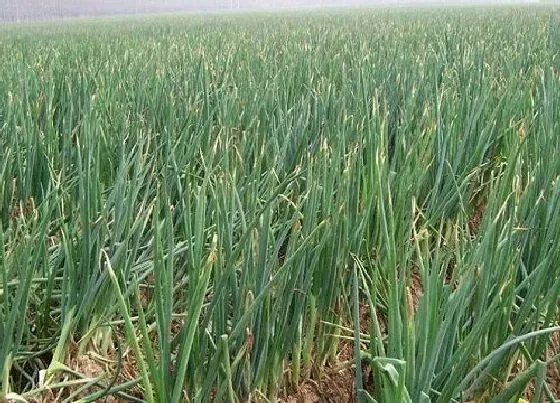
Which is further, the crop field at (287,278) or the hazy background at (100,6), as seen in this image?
the hazy background at (100,6)

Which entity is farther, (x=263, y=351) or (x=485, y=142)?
(x=485, y=142)

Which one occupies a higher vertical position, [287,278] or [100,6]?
[287,278]

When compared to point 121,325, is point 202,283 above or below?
above

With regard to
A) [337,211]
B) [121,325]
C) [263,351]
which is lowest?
[121,325]

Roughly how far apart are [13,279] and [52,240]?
0.15 m

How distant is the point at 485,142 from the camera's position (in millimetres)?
1302

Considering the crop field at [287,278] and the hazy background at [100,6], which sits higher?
the crop field at [287,278]

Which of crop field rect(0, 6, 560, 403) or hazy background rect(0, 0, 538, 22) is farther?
hazy background rect(0, 0, 538, 22)

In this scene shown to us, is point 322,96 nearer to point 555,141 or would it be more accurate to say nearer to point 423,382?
point 555,141

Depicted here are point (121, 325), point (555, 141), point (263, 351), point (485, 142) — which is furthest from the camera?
point (485, 142)

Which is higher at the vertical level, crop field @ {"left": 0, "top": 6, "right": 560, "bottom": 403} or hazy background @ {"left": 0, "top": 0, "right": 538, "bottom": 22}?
crop field @ {"left": 0, "top": 6, "right": 560, "bottom": 403}

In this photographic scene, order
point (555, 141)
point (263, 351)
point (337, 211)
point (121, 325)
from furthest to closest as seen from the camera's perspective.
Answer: point (555, 141) → point (121, 325) → point (337, 211) → point (263, 351)

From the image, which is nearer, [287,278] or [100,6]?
[287,278]

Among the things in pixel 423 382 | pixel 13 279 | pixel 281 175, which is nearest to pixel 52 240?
pixel 13 279
